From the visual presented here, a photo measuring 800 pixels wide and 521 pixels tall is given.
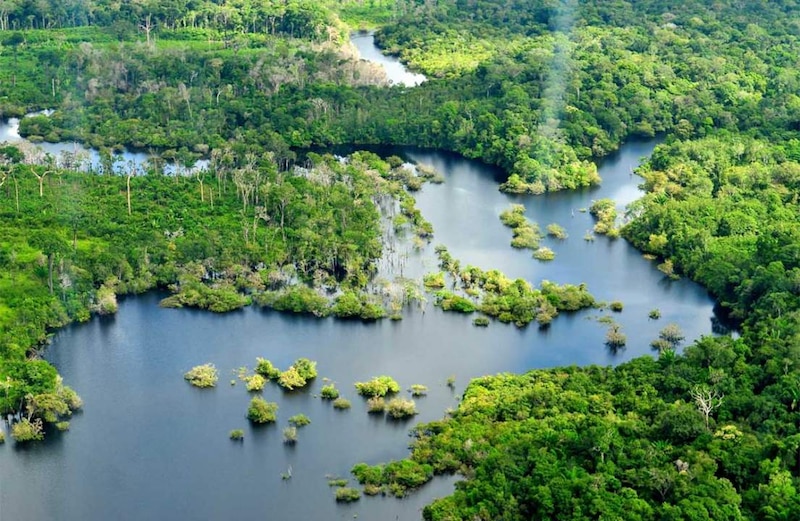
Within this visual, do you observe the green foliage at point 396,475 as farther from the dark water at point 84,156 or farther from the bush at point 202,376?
the dark water at point 84,156

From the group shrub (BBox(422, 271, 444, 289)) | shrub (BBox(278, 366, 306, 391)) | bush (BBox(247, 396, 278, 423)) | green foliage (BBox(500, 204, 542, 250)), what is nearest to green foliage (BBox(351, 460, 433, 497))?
bush (BBox(247, 396, 278, 423))

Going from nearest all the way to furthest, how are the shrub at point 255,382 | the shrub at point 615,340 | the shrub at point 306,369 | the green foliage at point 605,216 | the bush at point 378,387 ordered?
the bush at point 378,387 → the shrub at point 255,382 → the shrub at point 306,369 → the shrub at point 615,340 → the green foliage at point 605,216

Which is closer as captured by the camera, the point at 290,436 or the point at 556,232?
the point at 290,436

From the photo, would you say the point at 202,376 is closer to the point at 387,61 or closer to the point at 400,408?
the point at 400,408

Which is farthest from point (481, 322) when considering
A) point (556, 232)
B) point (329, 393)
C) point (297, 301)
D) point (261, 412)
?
point (261, 412)

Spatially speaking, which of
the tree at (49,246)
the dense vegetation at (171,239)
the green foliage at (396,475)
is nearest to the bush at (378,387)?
the dense vegetation at (171,239)

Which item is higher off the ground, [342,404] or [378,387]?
[378,387]

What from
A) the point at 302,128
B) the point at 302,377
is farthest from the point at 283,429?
the point at 302,128
